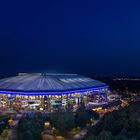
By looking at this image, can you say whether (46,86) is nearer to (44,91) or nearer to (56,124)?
(44,91)

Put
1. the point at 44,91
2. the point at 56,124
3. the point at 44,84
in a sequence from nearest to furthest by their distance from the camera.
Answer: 1. the point at 56,124
2. the point at 44,91
3. the point at 44,84

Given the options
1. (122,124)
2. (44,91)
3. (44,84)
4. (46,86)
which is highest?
(44,84)

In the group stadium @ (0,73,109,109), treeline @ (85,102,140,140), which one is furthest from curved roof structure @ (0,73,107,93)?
treeline @ (85,102,140,140)

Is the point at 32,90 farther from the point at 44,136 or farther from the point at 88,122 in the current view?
the point at 44,136

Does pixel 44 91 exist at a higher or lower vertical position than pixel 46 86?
lower

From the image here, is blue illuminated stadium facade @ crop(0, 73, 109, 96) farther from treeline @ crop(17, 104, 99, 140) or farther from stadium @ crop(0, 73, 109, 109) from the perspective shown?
treeline @ crop(17, 104, 99, 140)

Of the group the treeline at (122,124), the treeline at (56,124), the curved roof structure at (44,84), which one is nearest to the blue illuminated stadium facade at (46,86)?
Result: the curved roof structure at (44,84)

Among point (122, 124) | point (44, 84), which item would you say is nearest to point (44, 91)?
point (44, 84)

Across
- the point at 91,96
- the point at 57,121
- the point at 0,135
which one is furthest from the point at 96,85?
the point at 0,135
